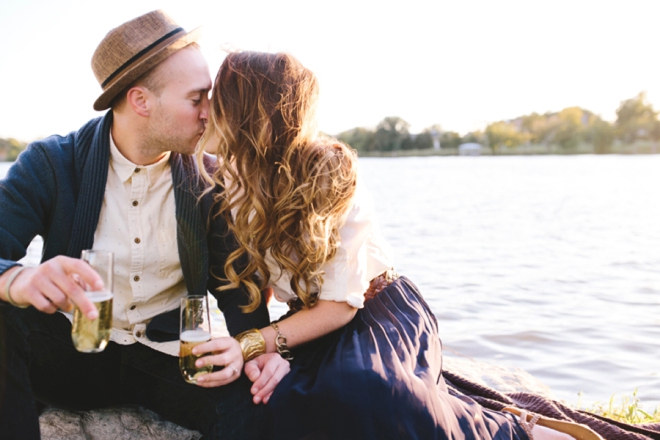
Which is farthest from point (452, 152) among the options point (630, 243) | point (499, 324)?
point (499, 324)

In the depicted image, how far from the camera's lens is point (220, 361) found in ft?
7.25

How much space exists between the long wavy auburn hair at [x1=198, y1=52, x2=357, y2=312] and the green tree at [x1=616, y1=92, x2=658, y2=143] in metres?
85.1

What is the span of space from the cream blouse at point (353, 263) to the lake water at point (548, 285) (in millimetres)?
2310

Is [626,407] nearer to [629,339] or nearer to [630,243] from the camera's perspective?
[629,339]

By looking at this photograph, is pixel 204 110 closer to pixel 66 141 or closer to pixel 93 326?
pixel 66 141

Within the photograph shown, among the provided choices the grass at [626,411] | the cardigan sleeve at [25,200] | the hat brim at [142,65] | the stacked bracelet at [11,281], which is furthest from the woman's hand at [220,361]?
the grass at [626,411]

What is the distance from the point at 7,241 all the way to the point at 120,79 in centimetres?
85

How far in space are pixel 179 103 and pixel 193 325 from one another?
3.71 feet

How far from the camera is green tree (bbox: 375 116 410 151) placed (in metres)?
80.2

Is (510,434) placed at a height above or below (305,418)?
below

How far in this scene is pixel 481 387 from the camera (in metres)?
3.10

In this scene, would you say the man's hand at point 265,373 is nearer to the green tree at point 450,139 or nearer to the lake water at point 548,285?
the lake water at point 548,285

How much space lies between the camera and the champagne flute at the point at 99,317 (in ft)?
5.76

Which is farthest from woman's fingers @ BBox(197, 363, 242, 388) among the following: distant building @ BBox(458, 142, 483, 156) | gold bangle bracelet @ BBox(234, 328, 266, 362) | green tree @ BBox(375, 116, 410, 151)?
distant building @ BBox(458, 142, 483, 156)
